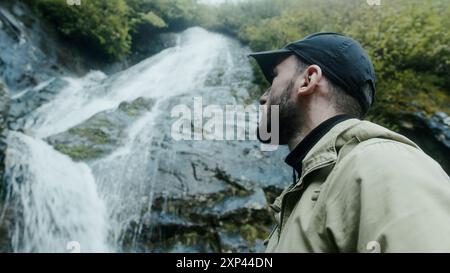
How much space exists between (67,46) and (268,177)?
725cm

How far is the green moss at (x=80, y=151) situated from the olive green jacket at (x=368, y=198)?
540 centimetres

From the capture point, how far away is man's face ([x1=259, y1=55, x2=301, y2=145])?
152cm

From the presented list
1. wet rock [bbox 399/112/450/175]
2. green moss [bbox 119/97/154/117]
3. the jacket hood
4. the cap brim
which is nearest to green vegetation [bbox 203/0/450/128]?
wet rock [bbox 399/112/450/175]

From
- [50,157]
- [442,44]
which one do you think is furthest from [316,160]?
[442,44]

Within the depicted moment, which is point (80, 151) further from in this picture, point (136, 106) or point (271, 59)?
point (271, 59)

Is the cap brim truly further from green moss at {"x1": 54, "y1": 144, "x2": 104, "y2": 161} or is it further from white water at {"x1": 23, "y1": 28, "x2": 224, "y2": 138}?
white water at {"x1": 23, "y1": 28, "x2": 224, "y2": 138}

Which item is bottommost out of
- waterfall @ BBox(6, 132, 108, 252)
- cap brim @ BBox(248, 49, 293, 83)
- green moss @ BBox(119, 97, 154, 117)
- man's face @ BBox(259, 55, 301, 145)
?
waterfall @ BBox(6, 132, 108, 252)

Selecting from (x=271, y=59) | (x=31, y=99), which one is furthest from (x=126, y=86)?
(x=271, y=59)

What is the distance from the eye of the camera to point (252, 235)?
5.02 m

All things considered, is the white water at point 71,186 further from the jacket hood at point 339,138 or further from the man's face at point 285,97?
the jacket hood at point 339,138

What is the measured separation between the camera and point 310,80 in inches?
58.4
